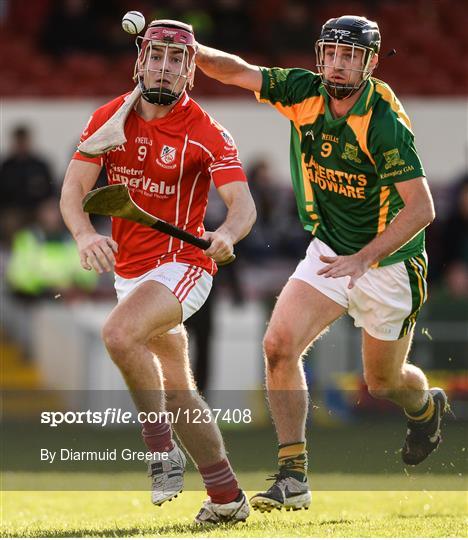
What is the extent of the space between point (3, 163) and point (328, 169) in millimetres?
7108

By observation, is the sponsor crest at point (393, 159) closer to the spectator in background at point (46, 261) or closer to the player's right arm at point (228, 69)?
the player's right arm at point (228, 69)

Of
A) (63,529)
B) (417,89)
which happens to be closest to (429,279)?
(417,89)

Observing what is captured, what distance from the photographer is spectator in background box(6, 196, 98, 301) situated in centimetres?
1317

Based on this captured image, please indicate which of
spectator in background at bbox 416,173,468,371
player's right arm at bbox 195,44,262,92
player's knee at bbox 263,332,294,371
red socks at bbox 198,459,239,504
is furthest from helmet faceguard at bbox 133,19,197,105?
spectator in background at bbox 416,173,468,371

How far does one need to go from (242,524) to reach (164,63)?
7.23ft

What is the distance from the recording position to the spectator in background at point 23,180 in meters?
13.2

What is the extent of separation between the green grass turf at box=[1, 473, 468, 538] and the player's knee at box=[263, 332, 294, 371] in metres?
0.69

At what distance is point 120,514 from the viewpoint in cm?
720

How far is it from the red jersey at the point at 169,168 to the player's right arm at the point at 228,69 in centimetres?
36

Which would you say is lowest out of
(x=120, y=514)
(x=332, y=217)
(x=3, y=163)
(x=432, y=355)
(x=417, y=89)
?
(x=120, y=514)

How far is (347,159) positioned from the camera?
681 centimetres

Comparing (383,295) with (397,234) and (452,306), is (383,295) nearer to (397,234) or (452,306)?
(397,234)

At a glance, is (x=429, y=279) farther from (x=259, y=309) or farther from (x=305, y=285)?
(x=305, y=285)

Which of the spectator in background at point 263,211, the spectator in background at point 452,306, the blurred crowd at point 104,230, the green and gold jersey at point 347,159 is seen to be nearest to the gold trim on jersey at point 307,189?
the green and gold jersey at point 347,159
